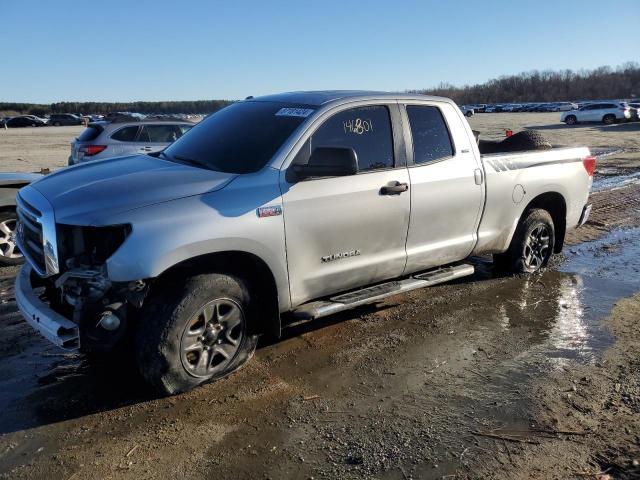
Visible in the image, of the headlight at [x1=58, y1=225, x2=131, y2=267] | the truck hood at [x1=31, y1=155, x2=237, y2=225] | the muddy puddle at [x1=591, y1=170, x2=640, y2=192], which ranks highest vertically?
the truck hood at [x1=31, y1=155, x2=237, y2=225]

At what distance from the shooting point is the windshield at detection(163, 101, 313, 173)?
165 inches

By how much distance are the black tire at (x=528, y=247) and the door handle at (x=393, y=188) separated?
6.84 feet

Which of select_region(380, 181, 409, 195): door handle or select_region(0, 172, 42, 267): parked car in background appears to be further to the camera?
select_region(0, 172, 42, 267): parked car in background

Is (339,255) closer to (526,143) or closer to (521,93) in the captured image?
(526,143)

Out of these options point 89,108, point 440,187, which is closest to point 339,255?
point 440,187

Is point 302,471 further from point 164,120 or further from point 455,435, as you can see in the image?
point 164,120

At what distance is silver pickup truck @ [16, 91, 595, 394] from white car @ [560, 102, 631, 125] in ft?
132

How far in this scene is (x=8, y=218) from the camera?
21.9 feet

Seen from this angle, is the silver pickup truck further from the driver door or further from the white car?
the white car

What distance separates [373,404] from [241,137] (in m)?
2.26

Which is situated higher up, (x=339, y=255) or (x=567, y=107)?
(x=567, y=107)

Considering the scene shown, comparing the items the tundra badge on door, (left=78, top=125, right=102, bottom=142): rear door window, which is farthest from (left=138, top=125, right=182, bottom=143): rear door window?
the tundra badge on door

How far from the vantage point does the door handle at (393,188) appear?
14.8 feet

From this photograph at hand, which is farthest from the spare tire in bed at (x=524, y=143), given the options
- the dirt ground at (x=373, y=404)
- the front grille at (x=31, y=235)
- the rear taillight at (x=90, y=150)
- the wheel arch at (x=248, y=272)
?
the rear taillight at (x=90, y=150)
